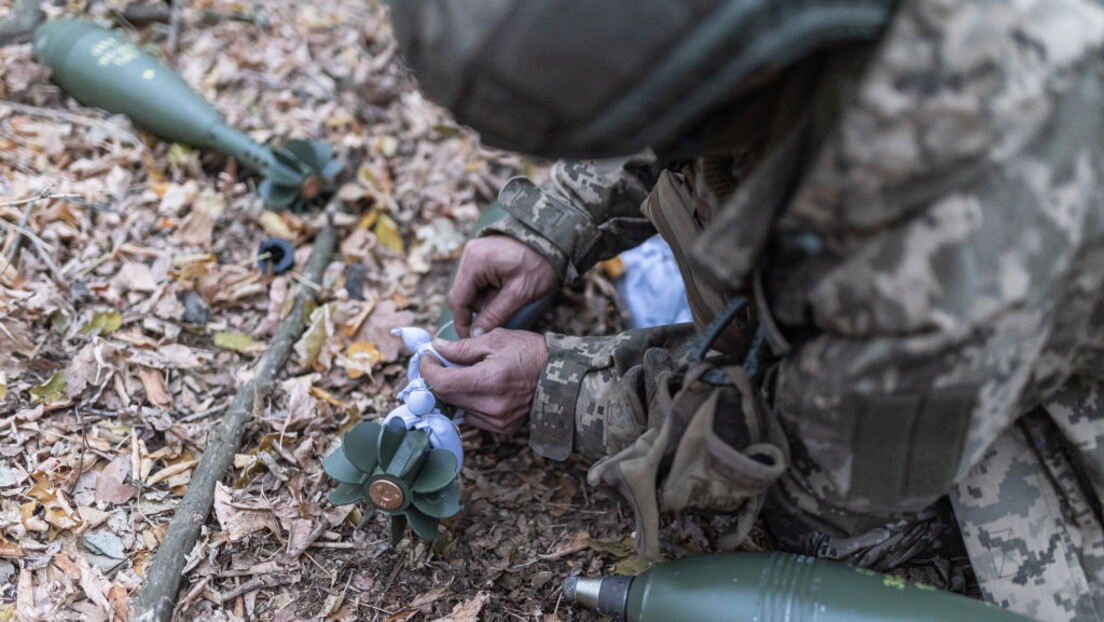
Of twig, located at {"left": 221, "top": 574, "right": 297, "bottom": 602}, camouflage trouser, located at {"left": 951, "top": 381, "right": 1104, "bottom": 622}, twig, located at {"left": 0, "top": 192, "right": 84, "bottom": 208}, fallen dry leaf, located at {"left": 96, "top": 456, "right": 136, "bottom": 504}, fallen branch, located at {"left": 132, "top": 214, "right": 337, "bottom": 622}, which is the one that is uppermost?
camouflage trouser, located at {"left": 951, "top": 381, "right": 1104, "bottom": 622}

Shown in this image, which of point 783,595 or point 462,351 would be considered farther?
point 462,351

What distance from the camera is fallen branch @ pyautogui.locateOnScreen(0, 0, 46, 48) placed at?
352 cm

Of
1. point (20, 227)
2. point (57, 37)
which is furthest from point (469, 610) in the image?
point (57, 37)

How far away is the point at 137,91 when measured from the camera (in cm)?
333

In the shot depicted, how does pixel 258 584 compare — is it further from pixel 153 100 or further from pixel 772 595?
pixel 153 100

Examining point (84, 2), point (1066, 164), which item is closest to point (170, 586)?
point (1066, 164)

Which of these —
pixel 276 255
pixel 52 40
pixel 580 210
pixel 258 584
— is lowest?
pixel 258 584

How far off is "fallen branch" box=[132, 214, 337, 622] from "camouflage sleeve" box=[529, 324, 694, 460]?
35.4 inches

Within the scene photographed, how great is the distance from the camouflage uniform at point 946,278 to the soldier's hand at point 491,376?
629 millimetres

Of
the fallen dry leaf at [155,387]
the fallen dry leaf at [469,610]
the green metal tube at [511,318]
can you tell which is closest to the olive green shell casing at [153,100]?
the green metal tube at [511,318]

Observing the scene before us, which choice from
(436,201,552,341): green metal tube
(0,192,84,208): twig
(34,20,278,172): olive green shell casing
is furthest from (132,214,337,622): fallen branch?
(0,192,84,208): twig

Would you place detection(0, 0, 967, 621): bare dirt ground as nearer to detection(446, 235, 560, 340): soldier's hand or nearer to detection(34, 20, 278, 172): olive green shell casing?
detection(34, 20, 278, 172): olive green shell casing

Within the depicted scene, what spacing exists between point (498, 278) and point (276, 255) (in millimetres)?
999

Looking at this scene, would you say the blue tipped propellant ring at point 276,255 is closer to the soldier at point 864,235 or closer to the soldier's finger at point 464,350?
the soldier's finger at point 464,350
